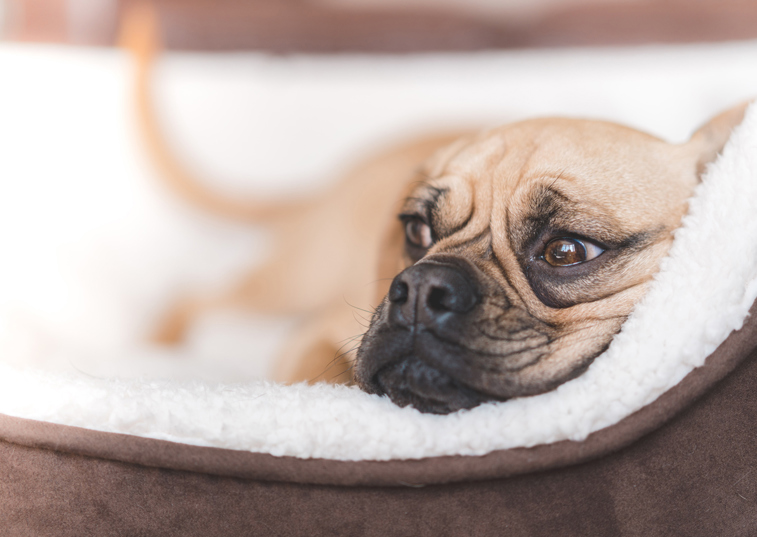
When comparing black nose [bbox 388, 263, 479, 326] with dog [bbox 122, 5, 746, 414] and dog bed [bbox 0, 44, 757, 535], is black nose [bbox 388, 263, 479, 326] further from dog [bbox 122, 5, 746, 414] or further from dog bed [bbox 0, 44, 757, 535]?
dog bed [bbox 0, 44, 757, 535]

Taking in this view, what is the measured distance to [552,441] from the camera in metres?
1.04

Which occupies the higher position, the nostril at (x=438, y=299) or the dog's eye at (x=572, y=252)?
the dog's eye at (x=572, y=252)

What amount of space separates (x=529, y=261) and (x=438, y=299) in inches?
13.1

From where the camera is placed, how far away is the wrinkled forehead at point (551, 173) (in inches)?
53.6

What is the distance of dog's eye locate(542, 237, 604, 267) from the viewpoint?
4.33 ft

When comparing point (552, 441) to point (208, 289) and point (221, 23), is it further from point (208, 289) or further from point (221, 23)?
point (221, 23)

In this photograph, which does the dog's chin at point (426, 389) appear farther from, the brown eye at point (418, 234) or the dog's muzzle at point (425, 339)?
the brown eye at point (418, 234)

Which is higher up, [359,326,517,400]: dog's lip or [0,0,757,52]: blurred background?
[0,0,757,52]: blurred background

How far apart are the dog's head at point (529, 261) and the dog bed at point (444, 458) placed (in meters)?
0.09

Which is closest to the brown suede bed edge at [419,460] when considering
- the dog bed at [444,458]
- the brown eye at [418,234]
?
the dog bed at [444,458]

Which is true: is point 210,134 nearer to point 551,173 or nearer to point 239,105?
point 239,105

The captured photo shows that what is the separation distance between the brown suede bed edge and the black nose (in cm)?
29

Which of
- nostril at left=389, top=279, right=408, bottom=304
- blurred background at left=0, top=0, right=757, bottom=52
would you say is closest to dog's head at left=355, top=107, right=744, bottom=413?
A: nostril at left=389, top=279, right=408, bottom=304

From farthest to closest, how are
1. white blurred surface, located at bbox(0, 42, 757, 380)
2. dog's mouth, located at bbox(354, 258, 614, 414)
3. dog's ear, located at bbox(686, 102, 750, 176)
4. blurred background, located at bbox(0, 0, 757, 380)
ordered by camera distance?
1. blurred background, located at bbox(0, 0, 757, 380)
2. white blurred surface, located at bbox(0, 42, 757, 380)
3. dog's ear, located at bbox(686, 102, 750, 176)
4. dog's mouth, located at bbox(354, 258, 614, 414)
